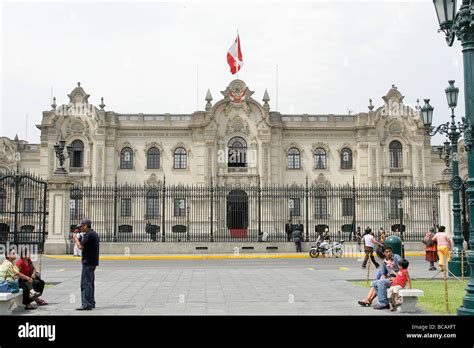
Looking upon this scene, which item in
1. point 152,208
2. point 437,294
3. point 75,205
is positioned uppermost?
point 75,205

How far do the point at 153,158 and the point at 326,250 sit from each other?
22578mm

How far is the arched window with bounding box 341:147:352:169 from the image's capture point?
4688 cm

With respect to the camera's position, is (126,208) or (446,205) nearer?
(446,205)

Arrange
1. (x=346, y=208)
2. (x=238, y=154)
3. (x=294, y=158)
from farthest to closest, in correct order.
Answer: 1. (x=294, y=158)
2. (x=238, y=154)
3. (x=346, y=208)

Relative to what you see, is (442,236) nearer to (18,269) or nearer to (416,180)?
(18,269)

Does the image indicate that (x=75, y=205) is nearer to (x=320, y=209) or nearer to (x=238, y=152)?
(x=238, y=152)

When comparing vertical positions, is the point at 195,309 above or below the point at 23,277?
below

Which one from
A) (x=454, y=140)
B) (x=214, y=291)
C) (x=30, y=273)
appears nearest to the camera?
(x=30, y=273)

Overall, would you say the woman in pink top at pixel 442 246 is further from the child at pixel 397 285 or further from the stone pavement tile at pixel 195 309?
the stone pavement tile at pixel 195 309

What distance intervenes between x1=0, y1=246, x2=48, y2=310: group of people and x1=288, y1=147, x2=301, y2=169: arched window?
35.7m

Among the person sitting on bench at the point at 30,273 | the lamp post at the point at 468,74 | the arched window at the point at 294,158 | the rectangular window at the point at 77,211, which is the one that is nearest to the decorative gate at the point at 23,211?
the rectangular window at the point at 77,211

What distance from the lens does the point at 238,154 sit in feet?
150

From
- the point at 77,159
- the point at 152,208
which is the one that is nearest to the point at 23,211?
the point at 152,208
